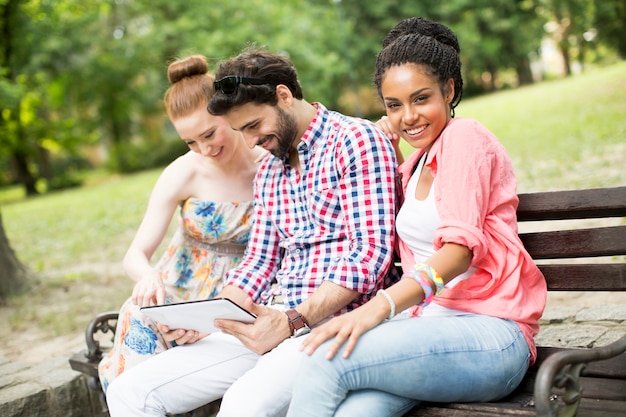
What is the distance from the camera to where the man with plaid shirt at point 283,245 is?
2688 millimetres

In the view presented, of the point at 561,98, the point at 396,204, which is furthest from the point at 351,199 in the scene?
the point at 561,98

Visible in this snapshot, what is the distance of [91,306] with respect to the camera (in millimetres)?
6977

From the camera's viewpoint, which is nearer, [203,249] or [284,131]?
[284,131]

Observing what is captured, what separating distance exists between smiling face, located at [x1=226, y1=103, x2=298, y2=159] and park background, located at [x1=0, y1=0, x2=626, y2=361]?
38cm

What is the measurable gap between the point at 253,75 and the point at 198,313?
100cm

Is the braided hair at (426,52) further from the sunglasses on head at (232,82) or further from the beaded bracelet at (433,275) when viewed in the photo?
the beaded bracelet at (433,275)

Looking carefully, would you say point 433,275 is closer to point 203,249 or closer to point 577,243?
point 577,243

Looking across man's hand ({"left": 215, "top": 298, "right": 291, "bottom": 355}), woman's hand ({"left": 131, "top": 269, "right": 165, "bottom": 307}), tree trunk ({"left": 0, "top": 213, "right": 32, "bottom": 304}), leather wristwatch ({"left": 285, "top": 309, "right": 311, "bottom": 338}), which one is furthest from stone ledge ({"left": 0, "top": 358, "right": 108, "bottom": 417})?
tree trunk ({"left": 0, "top": 213, "right": 32, "bottom": 304})

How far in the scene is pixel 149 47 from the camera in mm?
27125

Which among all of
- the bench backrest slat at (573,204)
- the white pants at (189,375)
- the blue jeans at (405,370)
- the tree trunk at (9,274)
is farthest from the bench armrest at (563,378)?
the tree trunk at (9,274)

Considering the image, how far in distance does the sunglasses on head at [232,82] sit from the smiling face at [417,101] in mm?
573

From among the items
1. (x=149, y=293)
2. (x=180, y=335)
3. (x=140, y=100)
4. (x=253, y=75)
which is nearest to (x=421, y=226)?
(x=253, y=75)

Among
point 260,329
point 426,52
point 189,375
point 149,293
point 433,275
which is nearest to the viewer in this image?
point 433,275

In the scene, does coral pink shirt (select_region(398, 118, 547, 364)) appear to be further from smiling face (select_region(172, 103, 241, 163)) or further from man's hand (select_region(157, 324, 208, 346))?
smiling face (select_region(172, 103, 241, 163))
